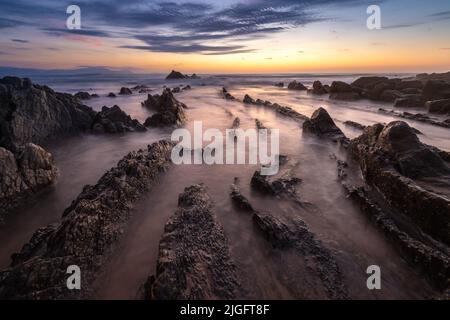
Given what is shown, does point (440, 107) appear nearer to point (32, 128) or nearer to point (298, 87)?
point (32, 128)

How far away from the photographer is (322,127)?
39.4 feet

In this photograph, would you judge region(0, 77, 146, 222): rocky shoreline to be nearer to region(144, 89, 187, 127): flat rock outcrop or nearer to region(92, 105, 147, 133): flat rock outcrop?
region(92, 105, 147, 133): flat rock outcrop

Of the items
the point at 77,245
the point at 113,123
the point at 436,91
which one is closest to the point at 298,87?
the point at 436,91

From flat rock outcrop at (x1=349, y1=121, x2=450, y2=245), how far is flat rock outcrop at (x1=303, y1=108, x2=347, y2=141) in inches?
152

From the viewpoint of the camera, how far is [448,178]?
5074 millimetres

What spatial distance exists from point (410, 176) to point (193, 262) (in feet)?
14.7

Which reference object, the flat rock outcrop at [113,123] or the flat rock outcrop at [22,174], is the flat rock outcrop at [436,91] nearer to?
the flat rock outcrop at [113,123]

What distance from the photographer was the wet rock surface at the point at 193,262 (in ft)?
11.2

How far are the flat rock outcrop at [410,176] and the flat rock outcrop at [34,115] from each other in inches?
359

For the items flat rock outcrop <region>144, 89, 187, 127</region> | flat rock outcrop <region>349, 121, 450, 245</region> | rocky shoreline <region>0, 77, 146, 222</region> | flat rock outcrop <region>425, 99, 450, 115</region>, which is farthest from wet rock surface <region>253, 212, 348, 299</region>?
flat rock outcrop <region>425, 99, 450, 115</region>

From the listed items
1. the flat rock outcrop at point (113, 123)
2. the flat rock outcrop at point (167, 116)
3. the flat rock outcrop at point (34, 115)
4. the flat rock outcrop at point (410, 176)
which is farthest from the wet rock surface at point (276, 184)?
the flat rock outcrop at point (167, 116)

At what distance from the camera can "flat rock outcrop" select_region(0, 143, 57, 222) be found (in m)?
5.57

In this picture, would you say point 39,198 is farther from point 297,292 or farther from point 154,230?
point 297,292
